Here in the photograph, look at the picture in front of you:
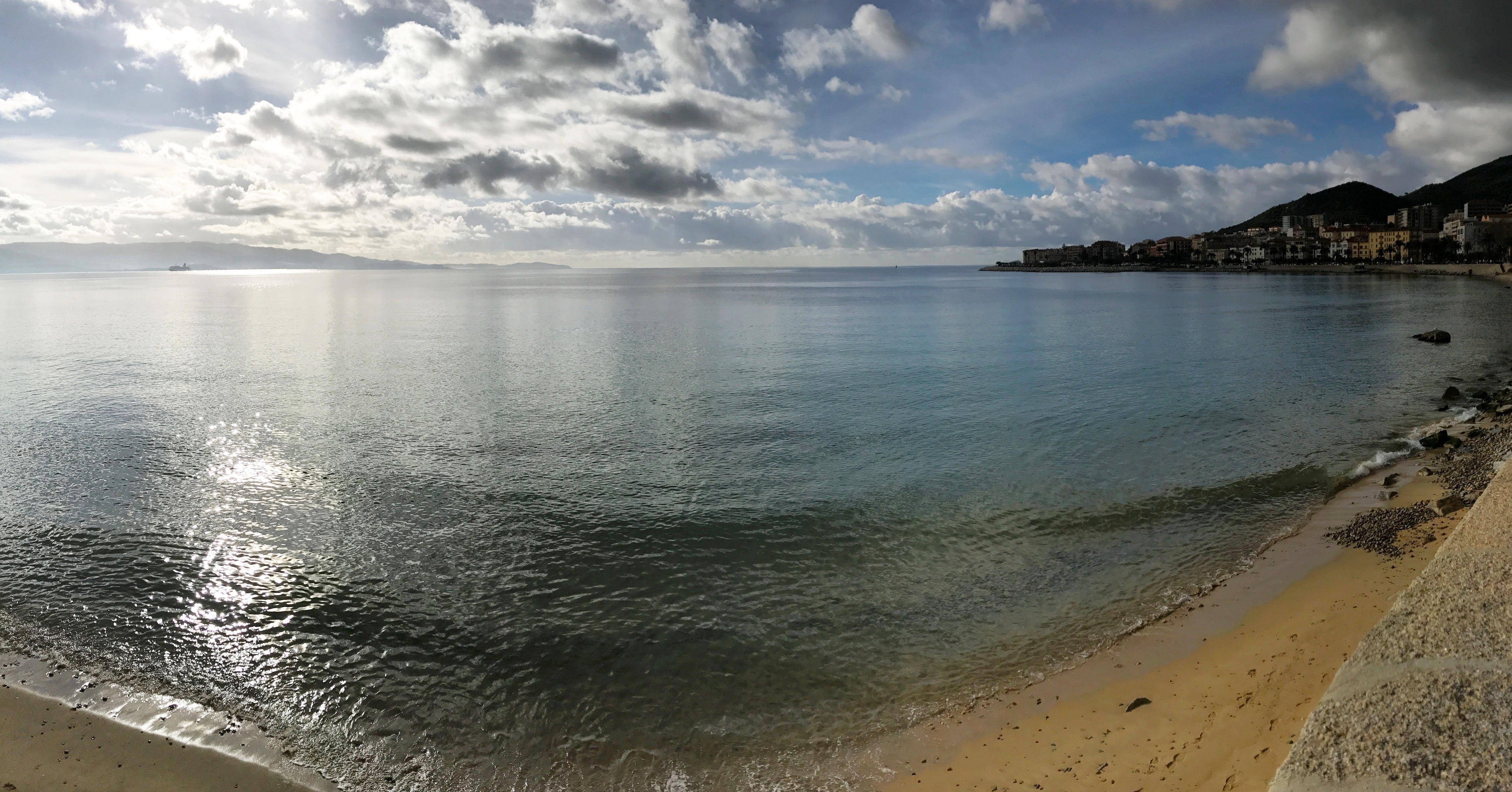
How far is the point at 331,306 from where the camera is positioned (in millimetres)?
108188

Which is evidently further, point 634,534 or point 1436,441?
point 1436,441

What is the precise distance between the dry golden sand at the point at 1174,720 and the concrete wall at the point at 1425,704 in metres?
0.99

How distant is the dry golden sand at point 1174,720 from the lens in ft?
27.7

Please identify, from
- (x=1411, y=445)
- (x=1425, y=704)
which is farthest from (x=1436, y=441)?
(x=1425, y=704)

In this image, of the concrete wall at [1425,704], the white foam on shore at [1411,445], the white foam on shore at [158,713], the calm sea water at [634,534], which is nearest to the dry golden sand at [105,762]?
the white foam on shore at [158,713]

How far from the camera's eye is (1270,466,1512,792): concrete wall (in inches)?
248

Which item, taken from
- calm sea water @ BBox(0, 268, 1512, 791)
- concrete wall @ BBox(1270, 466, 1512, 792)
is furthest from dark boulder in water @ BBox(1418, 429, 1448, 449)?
concrete wall @ BBox(1270, 466, 1512, 792)

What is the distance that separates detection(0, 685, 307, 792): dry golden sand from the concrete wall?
437 inches

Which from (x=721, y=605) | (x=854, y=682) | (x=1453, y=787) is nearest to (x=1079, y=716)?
(x=854, y=682)

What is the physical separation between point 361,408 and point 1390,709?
3324cm

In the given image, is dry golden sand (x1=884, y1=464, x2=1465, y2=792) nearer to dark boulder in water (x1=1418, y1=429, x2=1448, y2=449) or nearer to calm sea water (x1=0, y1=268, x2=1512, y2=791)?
calm sea water (x1=0, y1=268, x2=1512, y2=791)

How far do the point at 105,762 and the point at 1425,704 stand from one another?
1461cm

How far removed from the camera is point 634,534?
17.0 meters

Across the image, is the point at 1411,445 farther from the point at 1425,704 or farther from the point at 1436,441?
the point at 1425,704
